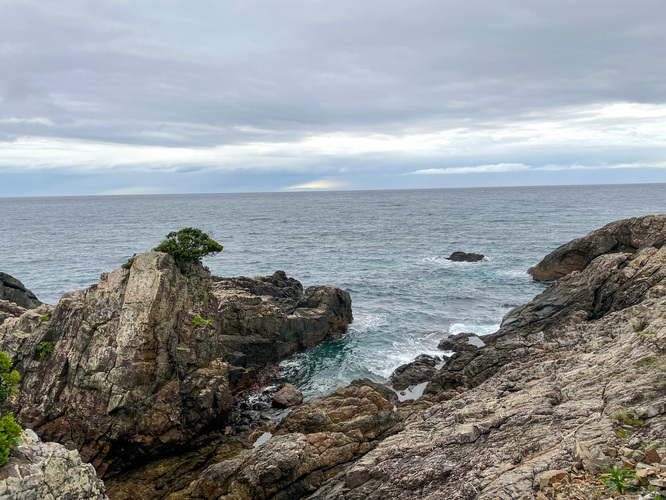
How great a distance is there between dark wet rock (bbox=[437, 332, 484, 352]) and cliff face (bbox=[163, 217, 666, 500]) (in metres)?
9.40

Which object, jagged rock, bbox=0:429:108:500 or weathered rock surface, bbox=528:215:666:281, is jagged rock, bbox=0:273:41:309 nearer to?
jagged rock, bbox=0:429:108:500

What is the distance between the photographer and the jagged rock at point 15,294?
5166cm

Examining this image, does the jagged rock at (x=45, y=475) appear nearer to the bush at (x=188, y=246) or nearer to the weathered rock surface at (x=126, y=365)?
the weathered rock surface at (x=126, y=365)

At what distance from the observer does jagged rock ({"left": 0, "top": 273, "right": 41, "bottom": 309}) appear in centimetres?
5166

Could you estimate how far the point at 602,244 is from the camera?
196 feet

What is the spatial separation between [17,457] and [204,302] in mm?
20326

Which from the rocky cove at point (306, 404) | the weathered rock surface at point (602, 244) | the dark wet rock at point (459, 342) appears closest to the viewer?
the rocky cove at point (306, 404)

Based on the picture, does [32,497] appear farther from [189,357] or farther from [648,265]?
[648,265]

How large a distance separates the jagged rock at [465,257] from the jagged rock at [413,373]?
49.9 m

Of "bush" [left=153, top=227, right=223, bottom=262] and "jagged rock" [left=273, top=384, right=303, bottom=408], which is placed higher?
"bush" [left=153, top=227, right=223, bottom=262]

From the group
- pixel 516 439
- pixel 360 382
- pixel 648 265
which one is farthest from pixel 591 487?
pixel 648 265

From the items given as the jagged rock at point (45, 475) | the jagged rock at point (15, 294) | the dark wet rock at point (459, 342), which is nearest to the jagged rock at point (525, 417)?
the jagged rock at point (45, 475)

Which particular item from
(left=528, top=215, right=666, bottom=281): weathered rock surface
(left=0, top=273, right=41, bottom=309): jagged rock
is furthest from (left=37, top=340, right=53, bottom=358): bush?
(left=528, top=215, right=666, bottom=281): weathered rock surface

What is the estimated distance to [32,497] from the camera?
51.1ft
